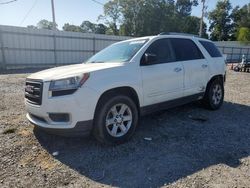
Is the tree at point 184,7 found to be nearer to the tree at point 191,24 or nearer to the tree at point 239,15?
the tree at point 191,24

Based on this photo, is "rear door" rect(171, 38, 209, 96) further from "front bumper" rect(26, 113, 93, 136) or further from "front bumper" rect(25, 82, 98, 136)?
"front bumper" rect(26, 113, 93, 136)

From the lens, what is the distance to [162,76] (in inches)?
181

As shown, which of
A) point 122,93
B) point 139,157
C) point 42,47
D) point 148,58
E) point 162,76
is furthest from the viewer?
point 42,47

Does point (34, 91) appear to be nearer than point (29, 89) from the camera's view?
Yes

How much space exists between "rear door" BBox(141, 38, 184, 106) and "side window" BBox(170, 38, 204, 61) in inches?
6.9

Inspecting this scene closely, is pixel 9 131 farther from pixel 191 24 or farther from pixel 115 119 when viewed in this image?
pixel 191 24

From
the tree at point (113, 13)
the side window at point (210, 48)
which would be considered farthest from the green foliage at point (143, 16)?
the side window at point (210, 48)

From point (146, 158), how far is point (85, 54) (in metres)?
17.3

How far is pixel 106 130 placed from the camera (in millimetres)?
3850

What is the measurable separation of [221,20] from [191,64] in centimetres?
6570

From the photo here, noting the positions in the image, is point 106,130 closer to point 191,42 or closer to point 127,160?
point 127,160

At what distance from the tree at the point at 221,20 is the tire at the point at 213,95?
63.6 metres

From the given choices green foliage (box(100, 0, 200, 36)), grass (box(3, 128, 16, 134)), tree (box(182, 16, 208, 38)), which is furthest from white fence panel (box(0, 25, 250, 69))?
tree (box(182, 16, 208, 38))

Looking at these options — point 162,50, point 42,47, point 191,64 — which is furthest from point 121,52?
point 42,47
